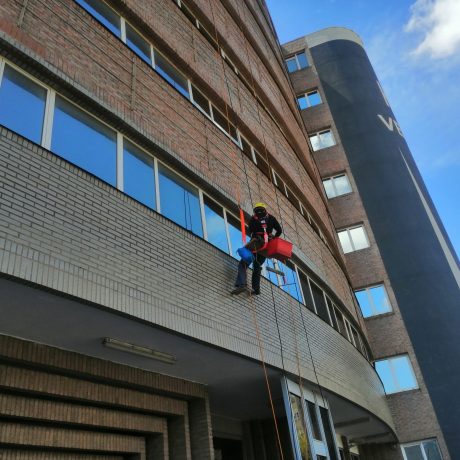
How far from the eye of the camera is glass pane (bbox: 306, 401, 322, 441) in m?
8.96

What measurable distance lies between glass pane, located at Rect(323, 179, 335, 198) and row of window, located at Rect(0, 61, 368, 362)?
1428cm

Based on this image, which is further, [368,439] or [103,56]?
[368,439]

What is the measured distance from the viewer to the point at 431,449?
56.3 feet

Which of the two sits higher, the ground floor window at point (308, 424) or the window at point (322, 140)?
the window at point (322, 140)

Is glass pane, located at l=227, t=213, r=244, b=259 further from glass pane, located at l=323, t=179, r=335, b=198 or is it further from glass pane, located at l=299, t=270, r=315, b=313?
glass pane, located at l=323, t=179, r=335, b=198

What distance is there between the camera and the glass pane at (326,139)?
2473 centimetres

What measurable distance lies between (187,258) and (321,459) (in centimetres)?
472

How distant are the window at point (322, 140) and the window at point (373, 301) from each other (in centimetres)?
815

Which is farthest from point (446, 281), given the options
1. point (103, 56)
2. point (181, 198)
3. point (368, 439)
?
point (103, 56)

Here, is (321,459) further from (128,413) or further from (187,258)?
(187,258)

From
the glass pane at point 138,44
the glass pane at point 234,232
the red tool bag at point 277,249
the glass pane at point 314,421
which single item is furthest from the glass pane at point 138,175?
the glass pane at point 314,421

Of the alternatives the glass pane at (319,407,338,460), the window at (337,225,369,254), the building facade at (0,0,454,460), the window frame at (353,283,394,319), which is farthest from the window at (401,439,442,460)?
the glass pane at (319,407,338,460)

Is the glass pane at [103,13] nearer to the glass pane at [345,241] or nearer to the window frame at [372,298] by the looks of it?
the window frame at [372,298]

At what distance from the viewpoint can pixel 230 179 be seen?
980 cm
